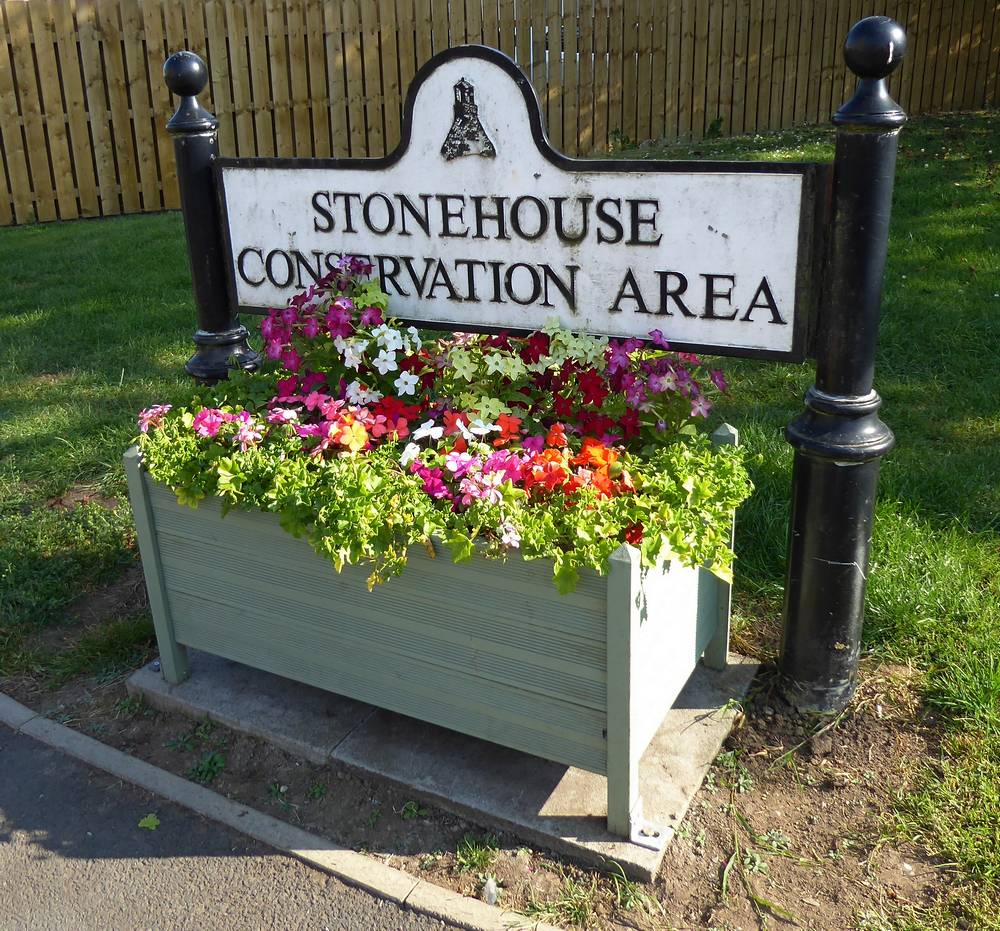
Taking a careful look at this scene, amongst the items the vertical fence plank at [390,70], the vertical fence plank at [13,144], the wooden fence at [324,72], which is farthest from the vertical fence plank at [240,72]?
the vertical fence plank at [13,144]

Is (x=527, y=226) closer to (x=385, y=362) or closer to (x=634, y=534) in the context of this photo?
(x=385, y=362)

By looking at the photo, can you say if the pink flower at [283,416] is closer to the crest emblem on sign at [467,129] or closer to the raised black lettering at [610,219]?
the crest emblem on sign at [467,129]

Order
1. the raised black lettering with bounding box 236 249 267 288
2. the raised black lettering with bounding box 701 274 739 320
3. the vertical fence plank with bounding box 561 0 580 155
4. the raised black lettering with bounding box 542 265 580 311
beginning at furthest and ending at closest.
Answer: the vertical fence plank with bounding box 561 0 580 155, the raised black lettering with bounding box 236 249 267 288, the raised black lettering with bounding box 542 265 580 311, the raised black lettering with bounding box 701 274 739 320

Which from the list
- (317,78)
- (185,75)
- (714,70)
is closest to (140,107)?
(317,78)

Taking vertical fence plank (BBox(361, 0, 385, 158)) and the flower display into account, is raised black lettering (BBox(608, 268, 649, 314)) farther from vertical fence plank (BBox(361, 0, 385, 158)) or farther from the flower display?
vertical fence plank (BBox(361, 0, 385, 158))

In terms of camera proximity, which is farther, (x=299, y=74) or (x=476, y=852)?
(x=299, y=74)

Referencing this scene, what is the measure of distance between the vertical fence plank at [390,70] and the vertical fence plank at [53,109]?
9.38 ft

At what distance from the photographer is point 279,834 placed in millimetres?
2564

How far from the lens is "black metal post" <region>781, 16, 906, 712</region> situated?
2258 millimetres

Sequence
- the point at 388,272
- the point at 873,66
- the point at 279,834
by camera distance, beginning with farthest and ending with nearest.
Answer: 1. the point at 388,272
2. the point at 279,834
3. the point at 873,66

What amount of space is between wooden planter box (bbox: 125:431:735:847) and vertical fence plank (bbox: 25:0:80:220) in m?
7.38

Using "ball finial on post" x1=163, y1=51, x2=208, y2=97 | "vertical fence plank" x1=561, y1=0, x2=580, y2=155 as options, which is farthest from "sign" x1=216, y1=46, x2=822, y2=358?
"vertical fence plank" x1=561, y1=0, x2=580, y2=155

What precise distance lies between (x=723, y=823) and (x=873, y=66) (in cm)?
177

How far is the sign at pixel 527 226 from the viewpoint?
2.48 m
